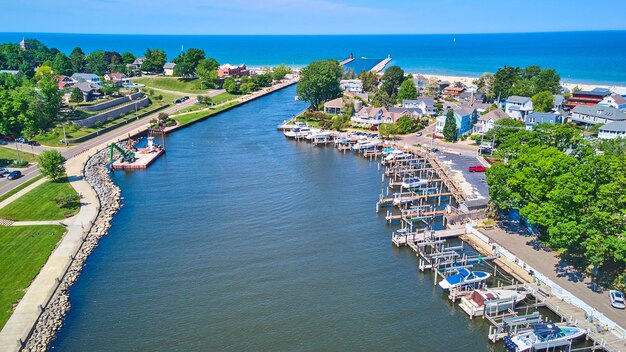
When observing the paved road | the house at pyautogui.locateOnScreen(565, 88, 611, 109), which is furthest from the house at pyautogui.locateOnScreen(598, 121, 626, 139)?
the paved road

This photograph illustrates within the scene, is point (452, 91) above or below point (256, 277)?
above

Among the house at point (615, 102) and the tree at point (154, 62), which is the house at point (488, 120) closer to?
the house at point (615, 102)

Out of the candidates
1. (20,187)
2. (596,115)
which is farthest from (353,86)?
(20,187)

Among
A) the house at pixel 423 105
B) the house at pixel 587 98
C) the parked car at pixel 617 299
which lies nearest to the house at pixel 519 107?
the house at pixel 423 105

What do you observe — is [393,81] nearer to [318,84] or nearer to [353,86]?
[353,86]

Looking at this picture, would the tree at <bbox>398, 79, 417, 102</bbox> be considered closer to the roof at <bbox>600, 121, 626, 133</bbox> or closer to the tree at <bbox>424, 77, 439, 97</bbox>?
the tree at <bbox>424, 77, 439, 97</bbox>

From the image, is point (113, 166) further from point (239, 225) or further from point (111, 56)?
point (111, 56)

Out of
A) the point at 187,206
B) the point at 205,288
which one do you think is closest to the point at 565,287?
the point at 205,288
